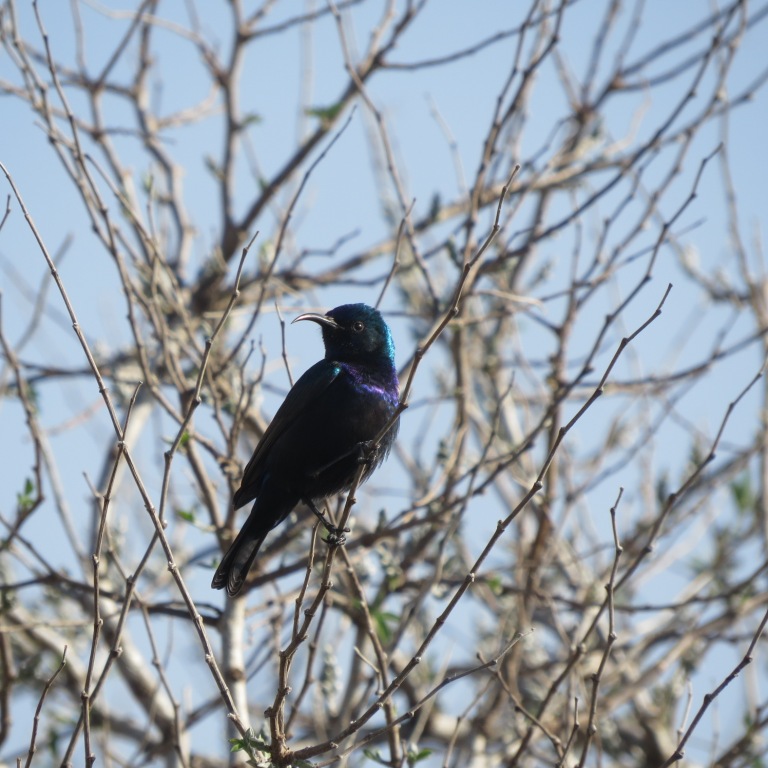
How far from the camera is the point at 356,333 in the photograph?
455 cm

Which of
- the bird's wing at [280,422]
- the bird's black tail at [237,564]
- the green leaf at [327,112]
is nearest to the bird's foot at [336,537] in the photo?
the bird's black tail at [237,564]

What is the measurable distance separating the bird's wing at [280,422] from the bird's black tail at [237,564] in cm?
21

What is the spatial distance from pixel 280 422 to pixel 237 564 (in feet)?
2.05

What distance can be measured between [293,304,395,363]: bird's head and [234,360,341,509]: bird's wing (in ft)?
0.83

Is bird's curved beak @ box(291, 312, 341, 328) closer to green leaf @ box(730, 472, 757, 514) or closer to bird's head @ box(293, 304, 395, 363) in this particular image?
bird's head @ box(293, 304, 395, 363)

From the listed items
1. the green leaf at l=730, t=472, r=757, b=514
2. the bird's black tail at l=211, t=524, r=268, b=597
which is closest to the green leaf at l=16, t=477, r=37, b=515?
the bird's black tail at l=211, t=524, r=268, b=597

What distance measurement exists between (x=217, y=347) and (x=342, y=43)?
1595mm

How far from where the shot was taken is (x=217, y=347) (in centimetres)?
501

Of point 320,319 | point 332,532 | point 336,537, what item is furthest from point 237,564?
point 336,537

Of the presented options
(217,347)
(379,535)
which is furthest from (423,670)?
(217,347)

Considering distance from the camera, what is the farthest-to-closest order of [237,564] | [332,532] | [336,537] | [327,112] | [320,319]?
[327,112] < [320,319] < [237,564] < [332,532] < [336,537]

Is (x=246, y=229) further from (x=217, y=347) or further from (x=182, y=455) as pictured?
(x=182, y=455)

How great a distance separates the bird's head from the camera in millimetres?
4516

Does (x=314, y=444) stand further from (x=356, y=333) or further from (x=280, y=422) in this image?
(x=356, y=333)
